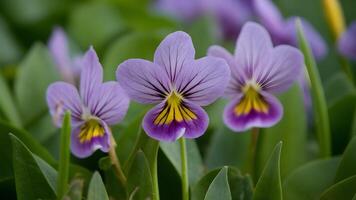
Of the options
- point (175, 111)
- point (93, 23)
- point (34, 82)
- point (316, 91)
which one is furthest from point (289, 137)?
point (93, 23)

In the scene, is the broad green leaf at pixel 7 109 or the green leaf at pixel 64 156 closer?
the green leaf at pixel 64 156

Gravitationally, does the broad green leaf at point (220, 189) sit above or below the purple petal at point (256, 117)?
below

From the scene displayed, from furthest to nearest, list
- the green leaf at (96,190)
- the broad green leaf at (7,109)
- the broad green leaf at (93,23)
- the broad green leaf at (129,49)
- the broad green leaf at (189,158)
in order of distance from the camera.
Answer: the broad green leaf at (93,23) < the broad green leaf at (129,49) < the broad green leaf at (7,109) < the broad green leaf at (189,158) < the green leaf at (96,190)

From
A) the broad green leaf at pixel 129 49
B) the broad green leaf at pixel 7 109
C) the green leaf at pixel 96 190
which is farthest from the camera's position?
the broad green leaf at pixel 129 49

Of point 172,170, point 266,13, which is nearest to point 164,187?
point 172,170

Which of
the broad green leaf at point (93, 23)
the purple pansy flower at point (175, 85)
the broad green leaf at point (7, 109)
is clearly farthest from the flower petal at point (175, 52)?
the broad green leaf at point (93, 23)

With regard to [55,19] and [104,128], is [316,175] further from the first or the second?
[55,19]

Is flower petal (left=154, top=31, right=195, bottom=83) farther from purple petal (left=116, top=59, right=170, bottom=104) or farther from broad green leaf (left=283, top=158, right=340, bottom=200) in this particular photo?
broad green leaf (left=283, top=158, right=340, bottom=200)

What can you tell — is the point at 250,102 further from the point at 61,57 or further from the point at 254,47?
the point at 61,57

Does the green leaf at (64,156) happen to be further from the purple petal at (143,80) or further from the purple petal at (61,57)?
the purple petal at (61,57)
